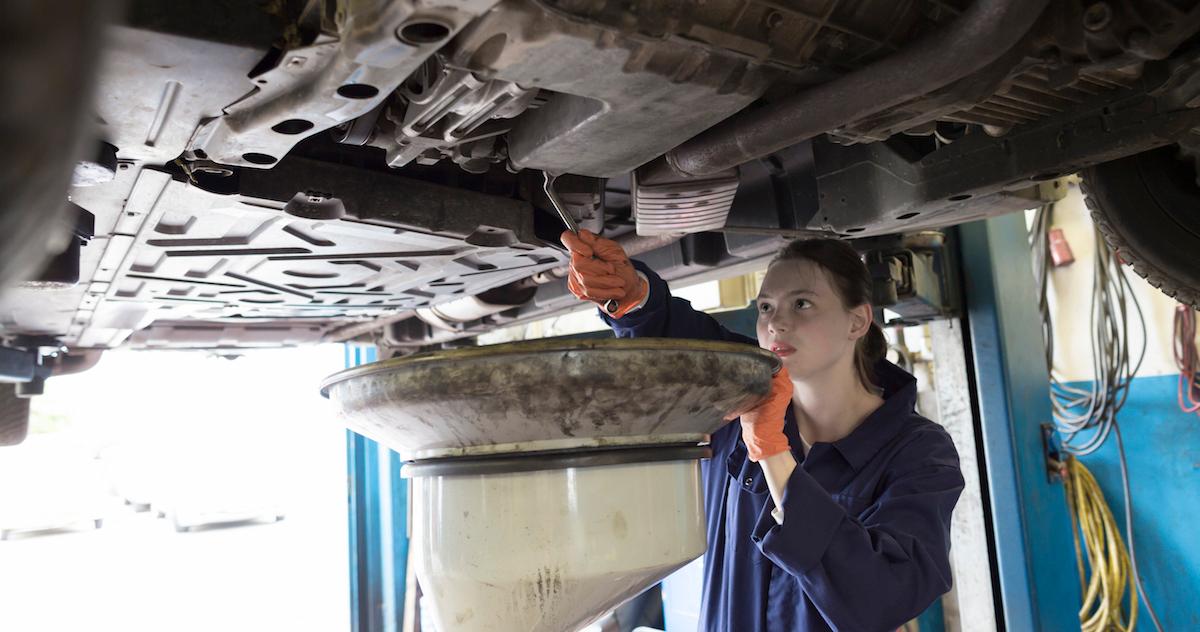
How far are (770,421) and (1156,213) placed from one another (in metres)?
0.82

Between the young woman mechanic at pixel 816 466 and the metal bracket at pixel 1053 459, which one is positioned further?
the metal bracket at pixel 1053 459

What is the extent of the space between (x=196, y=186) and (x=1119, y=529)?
3.96m

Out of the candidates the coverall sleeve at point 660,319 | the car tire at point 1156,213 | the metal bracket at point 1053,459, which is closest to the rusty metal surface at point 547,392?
the coverall sleeve at point 660,319

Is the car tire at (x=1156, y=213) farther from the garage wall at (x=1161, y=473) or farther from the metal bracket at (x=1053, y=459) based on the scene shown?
the garage wall at (x=1161, y=473)

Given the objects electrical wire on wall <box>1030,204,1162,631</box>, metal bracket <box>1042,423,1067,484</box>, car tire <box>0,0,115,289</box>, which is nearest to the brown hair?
metal bracket <box>1042,423,1067,484</box>

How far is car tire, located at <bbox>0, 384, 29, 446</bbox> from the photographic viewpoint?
3.12 meters

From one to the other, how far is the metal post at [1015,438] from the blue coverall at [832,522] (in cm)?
51

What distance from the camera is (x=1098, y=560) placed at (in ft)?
11.3

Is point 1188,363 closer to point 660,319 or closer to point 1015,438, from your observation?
point 1015,438

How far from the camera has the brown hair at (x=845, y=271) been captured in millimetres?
1662

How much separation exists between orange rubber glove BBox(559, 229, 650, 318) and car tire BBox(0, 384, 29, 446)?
2.74 m

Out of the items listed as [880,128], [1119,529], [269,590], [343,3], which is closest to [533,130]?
[343,3]

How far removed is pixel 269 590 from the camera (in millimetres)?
6293

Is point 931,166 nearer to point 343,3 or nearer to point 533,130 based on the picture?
point 533,130
